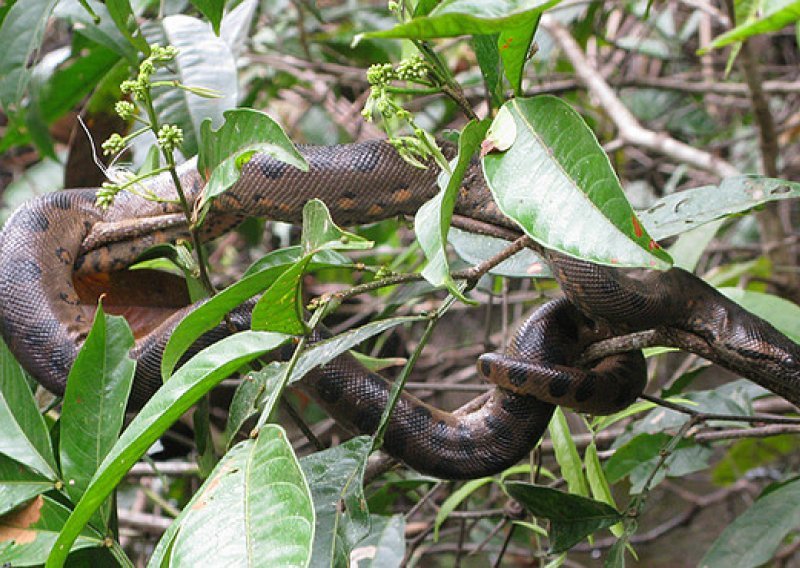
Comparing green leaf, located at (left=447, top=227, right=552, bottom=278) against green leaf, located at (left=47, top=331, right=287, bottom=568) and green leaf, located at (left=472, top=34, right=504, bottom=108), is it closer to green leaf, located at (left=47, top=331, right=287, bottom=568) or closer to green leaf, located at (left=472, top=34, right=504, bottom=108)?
green leaf, located at (left=472, top=34, right=504, bottom=108)

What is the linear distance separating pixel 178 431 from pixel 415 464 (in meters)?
0.78

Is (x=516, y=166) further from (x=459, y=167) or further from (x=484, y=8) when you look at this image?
(x=484, y=8)

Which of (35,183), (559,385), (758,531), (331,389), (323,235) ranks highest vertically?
(323,235)

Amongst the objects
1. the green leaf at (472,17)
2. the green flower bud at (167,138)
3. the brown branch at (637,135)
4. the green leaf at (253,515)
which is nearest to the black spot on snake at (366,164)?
the green flower bud at (167,138)

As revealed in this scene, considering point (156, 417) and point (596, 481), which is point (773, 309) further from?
point (156, 417)

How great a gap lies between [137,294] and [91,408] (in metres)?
0.62

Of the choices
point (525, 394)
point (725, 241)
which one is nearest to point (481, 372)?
point (525, 394)

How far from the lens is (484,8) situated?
2.26 ft

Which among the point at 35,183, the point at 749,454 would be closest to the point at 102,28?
the point at 35,183

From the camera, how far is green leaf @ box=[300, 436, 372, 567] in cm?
105

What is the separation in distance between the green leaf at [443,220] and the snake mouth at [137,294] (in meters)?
1.04

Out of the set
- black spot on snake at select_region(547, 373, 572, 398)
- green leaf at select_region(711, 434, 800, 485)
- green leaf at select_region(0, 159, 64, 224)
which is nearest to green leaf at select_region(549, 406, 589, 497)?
black spot on snake at select_region(547, 373, 572, 398)

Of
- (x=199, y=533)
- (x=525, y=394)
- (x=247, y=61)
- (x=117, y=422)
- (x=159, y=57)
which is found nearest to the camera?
(x=199, y=533)

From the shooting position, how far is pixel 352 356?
165 cm
